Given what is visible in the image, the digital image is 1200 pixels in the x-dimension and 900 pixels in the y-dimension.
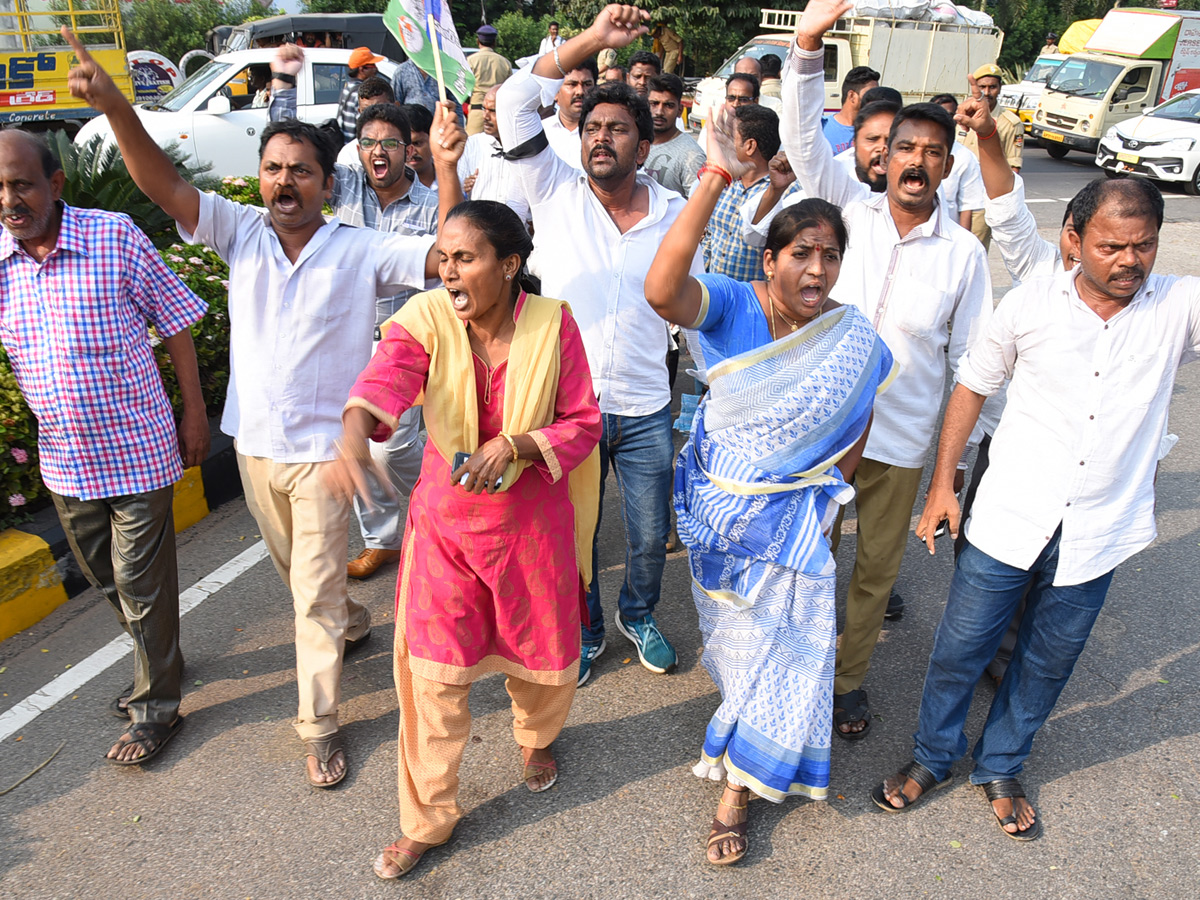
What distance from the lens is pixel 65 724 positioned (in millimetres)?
3334

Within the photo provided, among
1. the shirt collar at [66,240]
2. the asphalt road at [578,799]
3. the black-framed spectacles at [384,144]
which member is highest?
the black-framed spectacles at [384,144]

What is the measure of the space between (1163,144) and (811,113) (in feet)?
50.9

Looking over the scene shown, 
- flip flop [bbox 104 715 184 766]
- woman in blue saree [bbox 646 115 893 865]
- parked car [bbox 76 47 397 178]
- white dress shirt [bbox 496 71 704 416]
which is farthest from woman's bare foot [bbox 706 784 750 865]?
parked car [bbox 76 47 397 178]

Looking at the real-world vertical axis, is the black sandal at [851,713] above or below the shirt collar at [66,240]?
below

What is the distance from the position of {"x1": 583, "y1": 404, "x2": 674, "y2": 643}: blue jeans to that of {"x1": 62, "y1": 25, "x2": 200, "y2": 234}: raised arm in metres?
1.56

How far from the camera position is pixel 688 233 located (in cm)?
256

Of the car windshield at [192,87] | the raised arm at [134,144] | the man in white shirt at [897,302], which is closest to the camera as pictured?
the raised arm at [134,144]

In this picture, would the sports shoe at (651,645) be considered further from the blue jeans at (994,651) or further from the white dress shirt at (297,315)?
the white dress shirt at (297,315)

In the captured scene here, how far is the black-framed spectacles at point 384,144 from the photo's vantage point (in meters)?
4.25

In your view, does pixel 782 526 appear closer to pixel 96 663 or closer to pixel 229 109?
pixel 96 663

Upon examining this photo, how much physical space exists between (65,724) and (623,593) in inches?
81.4

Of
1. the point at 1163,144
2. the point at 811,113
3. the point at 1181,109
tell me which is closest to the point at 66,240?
the point at 811,113

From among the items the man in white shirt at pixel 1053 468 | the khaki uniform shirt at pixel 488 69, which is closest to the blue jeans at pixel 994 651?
the man in white shirt at pixel 1053 468

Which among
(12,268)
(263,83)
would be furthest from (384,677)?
(263,83)
